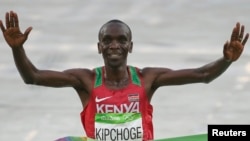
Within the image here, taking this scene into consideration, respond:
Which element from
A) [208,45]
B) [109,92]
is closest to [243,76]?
[208,45]

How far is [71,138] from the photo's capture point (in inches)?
192

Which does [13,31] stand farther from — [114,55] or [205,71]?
[205,71]

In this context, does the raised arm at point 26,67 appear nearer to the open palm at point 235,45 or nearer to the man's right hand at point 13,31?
the man's right hand at point 13,31

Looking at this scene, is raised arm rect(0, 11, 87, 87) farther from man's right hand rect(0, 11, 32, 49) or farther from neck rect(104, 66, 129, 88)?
neck rect(104, 66, 129, 88)

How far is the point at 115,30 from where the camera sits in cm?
524

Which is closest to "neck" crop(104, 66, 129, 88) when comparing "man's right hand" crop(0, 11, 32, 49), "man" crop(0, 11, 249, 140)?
"man" crop(0, 11, 249, 140)

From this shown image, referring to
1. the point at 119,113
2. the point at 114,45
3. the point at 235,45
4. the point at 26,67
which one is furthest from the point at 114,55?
the point at 235,45

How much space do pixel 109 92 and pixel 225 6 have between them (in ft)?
12.6

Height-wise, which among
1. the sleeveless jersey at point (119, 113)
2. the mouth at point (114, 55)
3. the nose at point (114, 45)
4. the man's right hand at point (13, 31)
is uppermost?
the man's right hand at point (13, 31)

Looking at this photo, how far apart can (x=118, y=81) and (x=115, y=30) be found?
0.36 meters

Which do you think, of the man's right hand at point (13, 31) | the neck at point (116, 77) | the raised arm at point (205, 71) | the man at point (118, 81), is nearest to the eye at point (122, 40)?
the man at point (118, 81)

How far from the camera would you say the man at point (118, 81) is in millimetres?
5211

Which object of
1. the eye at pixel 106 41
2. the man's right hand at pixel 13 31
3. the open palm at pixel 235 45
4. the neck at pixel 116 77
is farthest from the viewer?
the neck at pixel 116 77

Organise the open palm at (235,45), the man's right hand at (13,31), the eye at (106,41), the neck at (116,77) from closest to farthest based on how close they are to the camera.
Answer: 1. the man's right hand at (13,31)
2. the open palm at (235,45)
3. the eye at (106,41)
4. the neck at (116,77)
